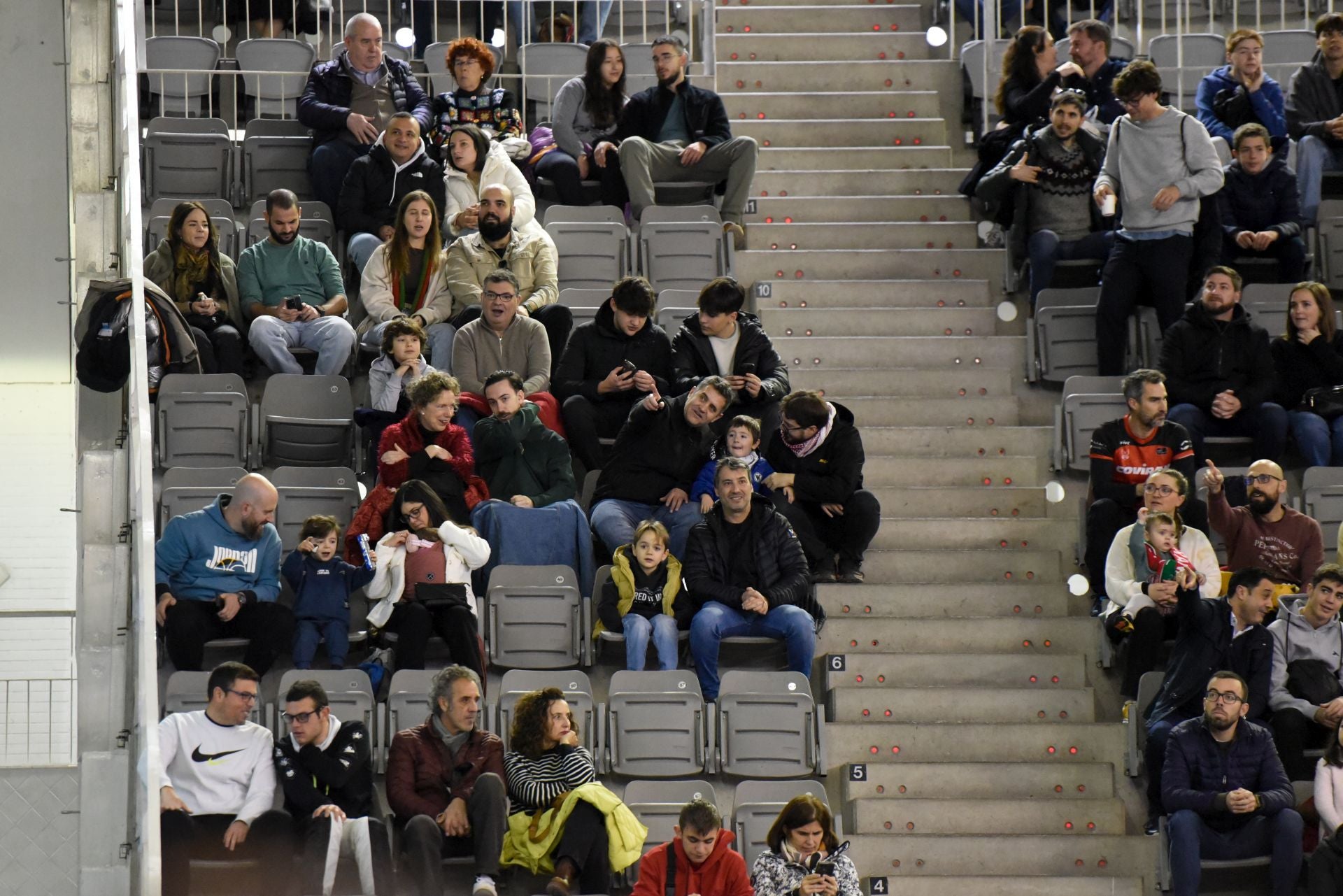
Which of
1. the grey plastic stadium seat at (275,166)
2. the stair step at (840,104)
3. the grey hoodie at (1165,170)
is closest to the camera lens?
the grey hoodie at (1165,170)

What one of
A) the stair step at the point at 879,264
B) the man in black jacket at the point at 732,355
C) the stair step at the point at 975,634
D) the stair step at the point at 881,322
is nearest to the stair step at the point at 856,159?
the stair step at the point at 879,264

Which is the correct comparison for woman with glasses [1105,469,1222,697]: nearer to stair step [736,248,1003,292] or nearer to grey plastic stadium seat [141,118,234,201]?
stair step [736,248,1003,292]

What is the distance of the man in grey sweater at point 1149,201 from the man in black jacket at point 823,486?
153 centimetres

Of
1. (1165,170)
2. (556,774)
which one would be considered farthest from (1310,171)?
(556,774)

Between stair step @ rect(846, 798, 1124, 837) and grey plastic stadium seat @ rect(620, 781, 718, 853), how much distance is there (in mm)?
611

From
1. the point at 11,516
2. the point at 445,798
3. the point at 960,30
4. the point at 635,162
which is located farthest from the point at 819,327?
the point at 11,516

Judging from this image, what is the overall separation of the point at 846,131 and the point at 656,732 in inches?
165

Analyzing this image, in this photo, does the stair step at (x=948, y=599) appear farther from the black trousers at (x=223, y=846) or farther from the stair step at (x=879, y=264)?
the black trousers at (x=223, y=846)

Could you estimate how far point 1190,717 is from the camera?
729 cm

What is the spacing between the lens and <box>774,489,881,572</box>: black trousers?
7.93 metres

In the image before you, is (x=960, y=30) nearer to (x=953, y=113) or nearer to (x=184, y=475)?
(x=953, y=113)

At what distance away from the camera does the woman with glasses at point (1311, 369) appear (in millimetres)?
8484

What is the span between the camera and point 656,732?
7.21 meters

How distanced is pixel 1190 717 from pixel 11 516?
12.2m
